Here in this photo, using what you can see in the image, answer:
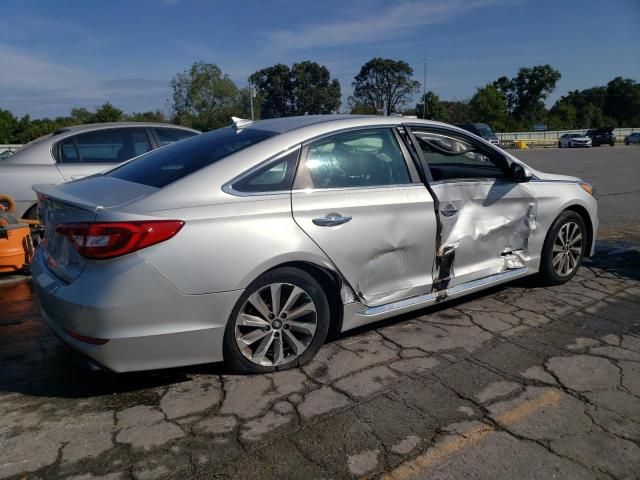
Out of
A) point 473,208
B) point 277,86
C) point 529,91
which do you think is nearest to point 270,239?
point 473,208

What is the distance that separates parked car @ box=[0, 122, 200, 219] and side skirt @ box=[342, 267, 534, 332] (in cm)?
444

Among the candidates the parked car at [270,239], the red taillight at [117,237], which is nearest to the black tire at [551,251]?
the parked car at [270,239]

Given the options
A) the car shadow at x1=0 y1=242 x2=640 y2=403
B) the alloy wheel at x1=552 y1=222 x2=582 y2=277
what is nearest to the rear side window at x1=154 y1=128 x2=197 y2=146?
the car shadow at x1=0 y1=242 x2=640 y2=403

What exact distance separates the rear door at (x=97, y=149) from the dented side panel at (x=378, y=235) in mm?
4305

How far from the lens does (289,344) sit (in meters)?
3.32

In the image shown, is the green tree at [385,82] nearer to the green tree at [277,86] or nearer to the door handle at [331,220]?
the green tree at [277,86]

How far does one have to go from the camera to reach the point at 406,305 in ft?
12.4

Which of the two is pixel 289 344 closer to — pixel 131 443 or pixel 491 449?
pixel 131 443

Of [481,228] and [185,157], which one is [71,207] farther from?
[481,228]

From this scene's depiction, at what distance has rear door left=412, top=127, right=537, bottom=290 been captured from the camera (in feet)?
13.2

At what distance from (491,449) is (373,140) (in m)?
2.19

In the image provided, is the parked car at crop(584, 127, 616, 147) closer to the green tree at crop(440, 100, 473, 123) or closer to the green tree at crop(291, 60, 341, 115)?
the green tree at crop(440, 100, 473, 123)

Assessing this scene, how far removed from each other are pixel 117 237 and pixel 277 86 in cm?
7242

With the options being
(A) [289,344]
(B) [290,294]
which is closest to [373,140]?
(B) [290,294]
